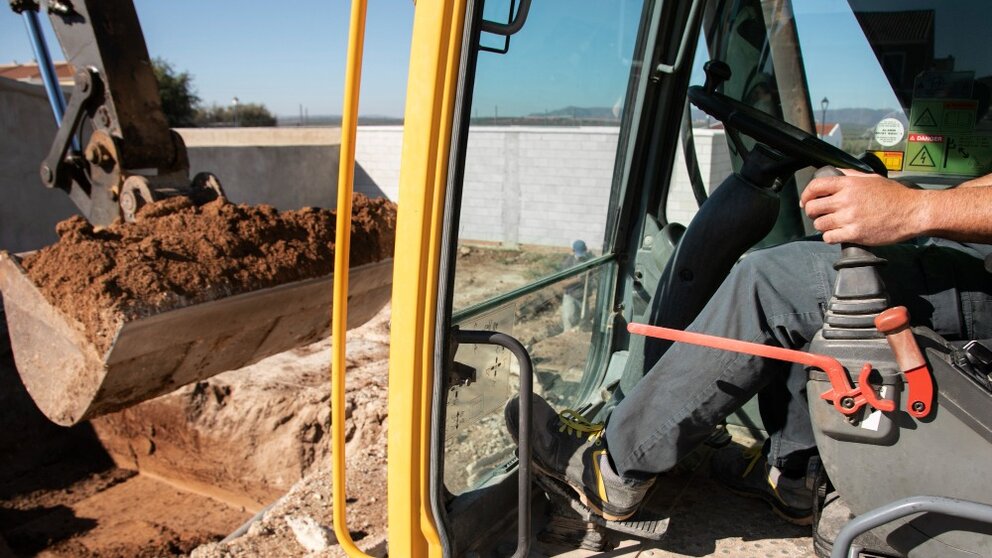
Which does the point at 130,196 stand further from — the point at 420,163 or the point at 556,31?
the point at 420,163

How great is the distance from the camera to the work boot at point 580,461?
5.56ft

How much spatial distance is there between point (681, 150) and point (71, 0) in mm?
2826

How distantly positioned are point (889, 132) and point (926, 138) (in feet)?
0.31

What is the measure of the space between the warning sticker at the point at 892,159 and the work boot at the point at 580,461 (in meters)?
1.10

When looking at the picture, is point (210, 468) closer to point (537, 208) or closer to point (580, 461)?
point (537, 208)

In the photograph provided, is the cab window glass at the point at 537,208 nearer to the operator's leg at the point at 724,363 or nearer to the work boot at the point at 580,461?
the work boot at the point at 580,461

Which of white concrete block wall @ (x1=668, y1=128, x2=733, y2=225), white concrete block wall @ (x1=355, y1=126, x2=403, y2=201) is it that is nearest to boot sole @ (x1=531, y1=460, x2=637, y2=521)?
white concrete block wall @ (x1=668, y1=128, x2=733, y2=225)

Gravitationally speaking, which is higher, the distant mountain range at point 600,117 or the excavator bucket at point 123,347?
the distant mountain range at point 600,117

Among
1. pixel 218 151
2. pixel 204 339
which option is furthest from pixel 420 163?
pixel 218 151

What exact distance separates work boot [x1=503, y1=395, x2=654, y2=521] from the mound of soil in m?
1.73

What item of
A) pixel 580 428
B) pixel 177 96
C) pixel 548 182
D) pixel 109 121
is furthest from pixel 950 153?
pixel 177 96

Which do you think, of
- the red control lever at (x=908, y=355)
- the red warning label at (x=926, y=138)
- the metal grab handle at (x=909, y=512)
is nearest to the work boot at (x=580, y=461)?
the metal grab handle at (x=909, y=512)

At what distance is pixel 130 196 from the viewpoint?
3471mm

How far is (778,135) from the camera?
172 cm
